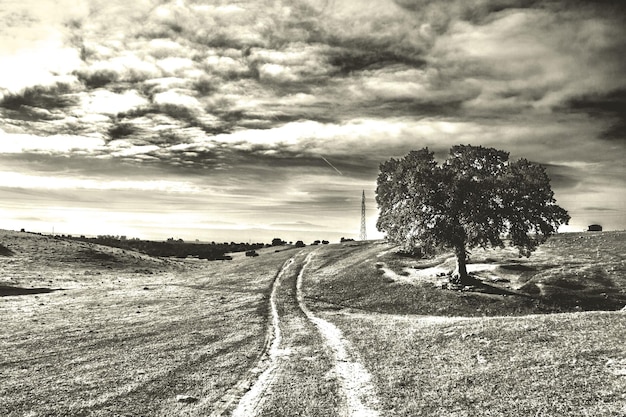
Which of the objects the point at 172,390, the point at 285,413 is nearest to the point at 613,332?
the point at 285,413

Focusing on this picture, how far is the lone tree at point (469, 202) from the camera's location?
1654 inches

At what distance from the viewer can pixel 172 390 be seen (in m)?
16.8

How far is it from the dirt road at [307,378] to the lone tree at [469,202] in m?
18.6

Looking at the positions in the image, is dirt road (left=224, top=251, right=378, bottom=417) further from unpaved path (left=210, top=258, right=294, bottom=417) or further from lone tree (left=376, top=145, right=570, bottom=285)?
lone tree (left=376, top=145, right=570, bottom=285)

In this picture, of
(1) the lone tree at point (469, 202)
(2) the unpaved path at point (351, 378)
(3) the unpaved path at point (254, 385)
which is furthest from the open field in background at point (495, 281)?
(3) the unpaved path at point (254, 385)

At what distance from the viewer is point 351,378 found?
18125 millimetres

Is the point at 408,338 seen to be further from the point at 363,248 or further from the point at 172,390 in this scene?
the point at 363,248

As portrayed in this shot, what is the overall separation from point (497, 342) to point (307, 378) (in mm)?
10586

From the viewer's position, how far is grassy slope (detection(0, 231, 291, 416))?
52.9 ft

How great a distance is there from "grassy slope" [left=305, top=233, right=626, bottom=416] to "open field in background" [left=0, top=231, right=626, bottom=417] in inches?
3.5

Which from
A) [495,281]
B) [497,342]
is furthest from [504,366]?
[495,281]

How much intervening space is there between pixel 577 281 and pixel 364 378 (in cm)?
3598

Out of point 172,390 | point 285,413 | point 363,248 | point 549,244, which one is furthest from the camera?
point 363,248

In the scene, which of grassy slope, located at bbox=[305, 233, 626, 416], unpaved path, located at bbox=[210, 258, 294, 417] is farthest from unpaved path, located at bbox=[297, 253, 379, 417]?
unpaved path, located at bbox=[210, 258, 294, 417]
